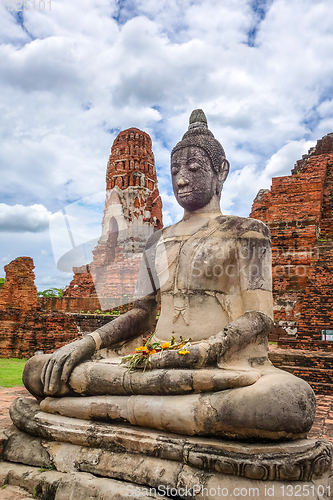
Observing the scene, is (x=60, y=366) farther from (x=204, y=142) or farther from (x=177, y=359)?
(x=204, y=142)

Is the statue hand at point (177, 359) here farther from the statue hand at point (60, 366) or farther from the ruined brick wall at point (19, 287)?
the ruined brick wall at point (19, 287)

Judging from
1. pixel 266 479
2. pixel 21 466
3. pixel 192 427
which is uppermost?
pixel 192 427

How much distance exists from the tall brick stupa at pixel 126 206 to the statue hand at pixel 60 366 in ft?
57.5

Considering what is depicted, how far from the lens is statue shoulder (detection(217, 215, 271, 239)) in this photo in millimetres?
3281

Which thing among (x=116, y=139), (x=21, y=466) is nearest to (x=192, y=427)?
(x=21, y=466)

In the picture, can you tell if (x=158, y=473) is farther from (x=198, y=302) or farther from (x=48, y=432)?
(x=198, y=302)

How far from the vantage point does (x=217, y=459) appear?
7.21ft

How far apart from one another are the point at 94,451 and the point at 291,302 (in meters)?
10.0

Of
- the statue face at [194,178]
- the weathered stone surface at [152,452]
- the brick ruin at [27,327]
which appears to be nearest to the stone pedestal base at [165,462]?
the weathered stone surface at [152,452]

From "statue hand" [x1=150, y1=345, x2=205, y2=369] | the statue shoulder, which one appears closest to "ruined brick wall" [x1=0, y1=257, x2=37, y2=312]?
the statue shoulder

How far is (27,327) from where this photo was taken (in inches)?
495

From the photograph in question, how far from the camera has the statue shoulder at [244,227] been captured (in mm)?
3281

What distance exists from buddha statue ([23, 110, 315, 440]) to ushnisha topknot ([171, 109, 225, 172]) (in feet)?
0.04

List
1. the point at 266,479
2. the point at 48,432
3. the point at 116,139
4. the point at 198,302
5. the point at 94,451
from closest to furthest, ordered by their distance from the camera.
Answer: the point at 266,479
the point at 94,451
the point at 48,432
the point at 198,302
the point at 116,139
